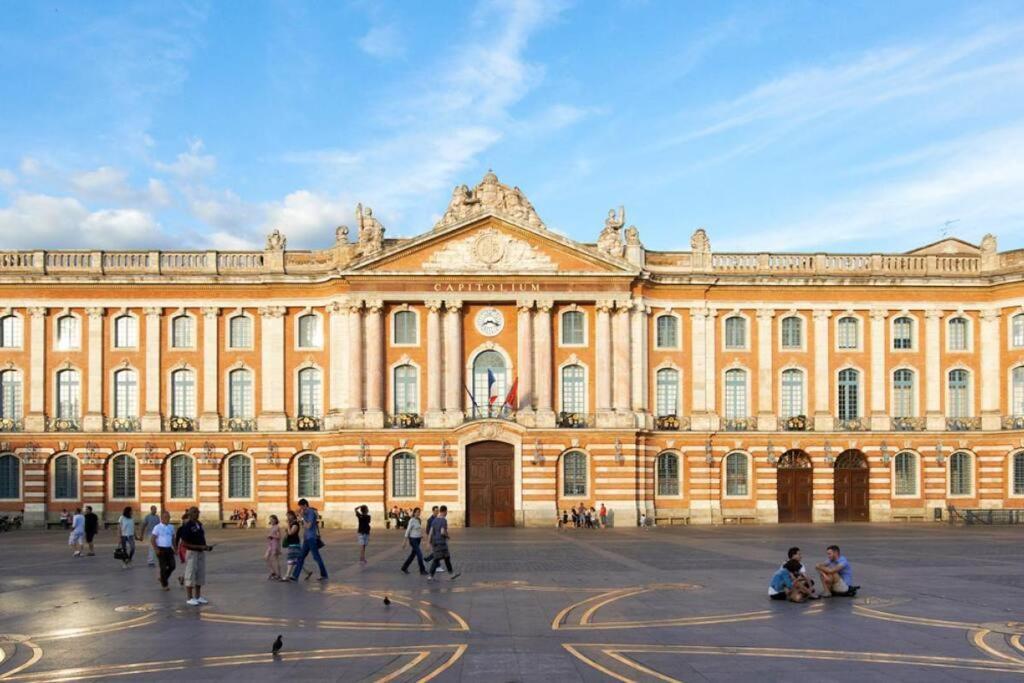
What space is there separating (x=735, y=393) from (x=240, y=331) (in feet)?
93.0

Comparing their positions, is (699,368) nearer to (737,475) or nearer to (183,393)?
(737,475)

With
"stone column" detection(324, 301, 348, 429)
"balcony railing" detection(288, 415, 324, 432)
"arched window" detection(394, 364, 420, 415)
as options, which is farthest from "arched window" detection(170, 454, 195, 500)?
"arched window" detection(394, 364, 420, 415)

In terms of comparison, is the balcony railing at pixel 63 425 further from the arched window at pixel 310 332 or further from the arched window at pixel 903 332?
the arched window at pixel 903 332

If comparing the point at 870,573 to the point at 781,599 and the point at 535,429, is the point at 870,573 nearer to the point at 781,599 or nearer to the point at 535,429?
the point at 781,599

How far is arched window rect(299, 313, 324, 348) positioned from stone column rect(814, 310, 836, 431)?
28107mm

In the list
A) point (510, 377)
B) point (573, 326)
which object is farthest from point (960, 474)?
point (510, 377)

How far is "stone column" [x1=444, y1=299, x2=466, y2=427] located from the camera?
60.7m

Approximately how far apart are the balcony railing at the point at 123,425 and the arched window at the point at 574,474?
2374cm

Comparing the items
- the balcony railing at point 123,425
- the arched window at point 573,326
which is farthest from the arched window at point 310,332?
the arched window at point 573,326

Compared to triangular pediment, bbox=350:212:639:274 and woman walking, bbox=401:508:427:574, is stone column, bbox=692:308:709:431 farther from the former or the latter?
woman walking, bbox=401:508:427:574

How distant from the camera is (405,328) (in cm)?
6156

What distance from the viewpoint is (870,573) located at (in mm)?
32531

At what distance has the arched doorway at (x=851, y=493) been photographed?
63844mm

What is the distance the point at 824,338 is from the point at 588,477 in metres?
16.0
